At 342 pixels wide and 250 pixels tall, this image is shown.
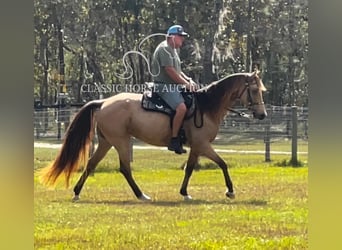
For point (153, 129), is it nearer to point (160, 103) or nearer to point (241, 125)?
point (160, 103)

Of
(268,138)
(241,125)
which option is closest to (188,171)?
(241,125)

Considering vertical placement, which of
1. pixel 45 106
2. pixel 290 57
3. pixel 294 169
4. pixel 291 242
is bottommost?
pixel 291 242

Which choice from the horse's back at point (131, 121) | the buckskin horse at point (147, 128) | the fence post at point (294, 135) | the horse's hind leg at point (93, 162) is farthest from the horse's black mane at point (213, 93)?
the horse's hind leg at point (93, 162)

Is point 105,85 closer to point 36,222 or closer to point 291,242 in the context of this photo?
point 36,222

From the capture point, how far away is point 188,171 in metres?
5.54

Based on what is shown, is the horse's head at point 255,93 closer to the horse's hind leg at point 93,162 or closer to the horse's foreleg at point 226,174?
the horse's foreleg at point 226,174

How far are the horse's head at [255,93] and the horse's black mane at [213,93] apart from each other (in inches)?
3.6

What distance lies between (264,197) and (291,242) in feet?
1.13

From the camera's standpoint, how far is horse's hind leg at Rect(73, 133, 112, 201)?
220 inches

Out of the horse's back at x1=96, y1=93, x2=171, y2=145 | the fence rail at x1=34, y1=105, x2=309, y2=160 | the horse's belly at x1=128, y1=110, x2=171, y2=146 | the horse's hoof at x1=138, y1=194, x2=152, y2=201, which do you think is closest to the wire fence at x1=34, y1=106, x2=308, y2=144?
the fence rail at x1=34, y1=105, x2=309, y2=160

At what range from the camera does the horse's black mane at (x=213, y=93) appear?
557 centimetres

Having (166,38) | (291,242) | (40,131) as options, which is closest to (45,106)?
(40,131)

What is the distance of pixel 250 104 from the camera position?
559 cm

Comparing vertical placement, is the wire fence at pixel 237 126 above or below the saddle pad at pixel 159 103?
below
